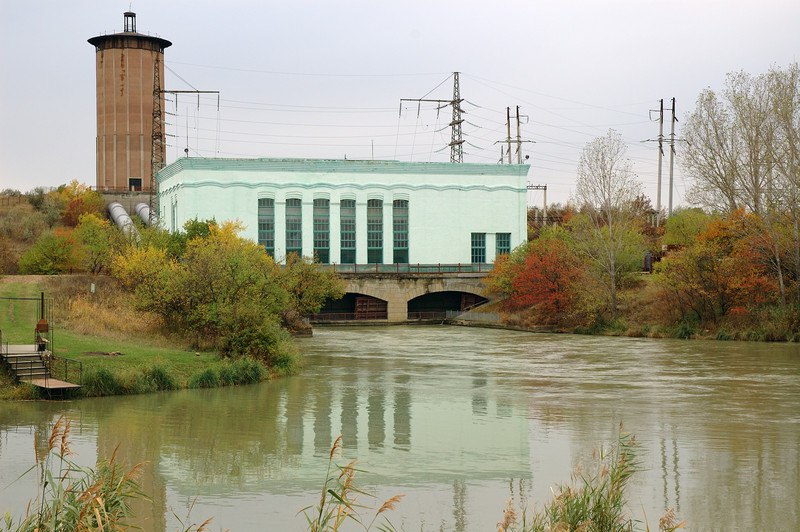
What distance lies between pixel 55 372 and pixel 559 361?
19.8 meters

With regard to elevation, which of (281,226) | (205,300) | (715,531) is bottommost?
(715,531)

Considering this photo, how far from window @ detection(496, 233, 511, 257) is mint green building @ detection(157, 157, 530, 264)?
0.23 ft

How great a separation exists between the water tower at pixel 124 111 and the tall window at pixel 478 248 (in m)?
28.5

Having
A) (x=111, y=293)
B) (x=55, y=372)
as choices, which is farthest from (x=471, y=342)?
(x=55, y=372)

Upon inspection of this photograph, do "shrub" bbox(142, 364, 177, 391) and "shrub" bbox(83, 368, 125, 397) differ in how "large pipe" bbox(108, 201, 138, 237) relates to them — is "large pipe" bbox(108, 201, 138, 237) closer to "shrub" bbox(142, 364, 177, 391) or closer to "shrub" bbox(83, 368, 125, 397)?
Answer: "shrub" bbox(142, 364, 177, 391)

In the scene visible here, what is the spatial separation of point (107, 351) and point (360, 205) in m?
38.9

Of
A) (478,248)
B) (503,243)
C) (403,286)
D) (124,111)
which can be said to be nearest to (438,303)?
(478,248)

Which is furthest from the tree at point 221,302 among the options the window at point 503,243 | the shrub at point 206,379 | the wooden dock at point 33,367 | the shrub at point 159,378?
the window at point 503,243

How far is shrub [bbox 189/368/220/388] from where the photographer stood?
29.3 meters

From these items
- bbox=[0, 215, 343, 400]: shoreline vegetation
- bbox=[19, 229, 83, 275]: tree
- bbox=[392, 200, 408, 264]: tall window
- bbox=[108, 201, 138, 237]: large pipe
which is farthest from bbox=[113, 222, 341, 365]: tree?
bbox=[392, 200, 408, 264]: tall window

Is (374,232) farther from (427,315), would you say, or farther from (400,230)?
(427,315)

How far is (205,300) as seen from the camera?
33969mm

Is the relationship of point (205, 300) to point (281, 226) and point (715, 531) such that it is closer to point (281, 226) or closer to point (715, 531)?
point (715, 531)

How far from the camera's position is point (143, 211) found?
3019 inches
